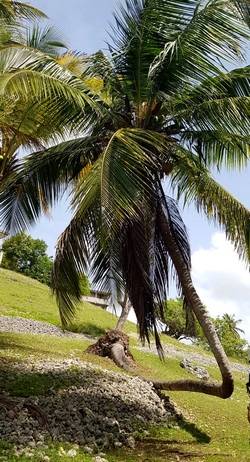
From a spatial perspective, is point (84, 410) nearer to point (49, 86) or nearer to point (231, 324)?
point (49, 86)

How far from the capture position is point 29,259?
2815 inches

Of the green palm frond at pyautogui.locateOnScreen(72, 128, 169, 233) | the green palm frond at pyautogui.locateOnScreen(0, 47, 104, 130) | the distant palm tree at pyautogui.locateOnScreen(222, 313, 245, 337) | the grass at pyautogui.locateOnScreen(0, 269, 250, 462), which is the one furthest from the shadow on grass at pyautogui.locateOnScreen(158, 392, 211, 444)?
the distant palm tree at pyautogui.locateOnScreen(222, 313, 245, 337)

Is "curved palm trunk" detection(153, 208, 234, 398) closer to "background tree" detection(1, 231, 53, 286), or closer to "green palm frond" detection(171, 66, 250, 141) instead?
"green palm frond" detection(171, 66, 250, 141)

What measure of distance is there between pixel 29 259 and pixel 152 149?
6431 cm

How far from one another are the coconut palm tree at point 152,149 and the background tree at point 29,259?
196 ft

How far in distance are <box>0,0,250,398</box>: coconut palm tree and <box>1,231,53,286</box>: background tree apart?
196ft

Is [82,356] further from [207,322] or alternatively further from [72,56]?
[72,56]

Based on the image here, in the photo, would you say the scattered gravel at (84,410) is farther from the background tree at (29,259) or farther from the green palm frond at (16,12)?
the background tree at (29,259)

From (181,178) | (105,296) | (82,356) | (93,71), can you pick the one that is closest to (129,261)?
(105,296)

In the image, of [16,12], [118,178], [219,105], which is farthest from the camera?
[16,12]

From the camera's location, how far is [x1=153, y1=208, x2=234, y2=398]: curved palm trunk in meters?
8.58

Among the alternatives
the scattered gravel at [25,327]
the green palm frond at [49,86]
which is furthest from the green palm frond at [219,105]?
the scattered gravel at [25,327]

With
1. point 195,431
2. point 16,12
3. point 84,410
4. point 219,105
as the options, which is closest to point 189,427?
point 195,431

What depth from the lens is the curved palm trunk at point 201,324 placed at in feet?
28.1
